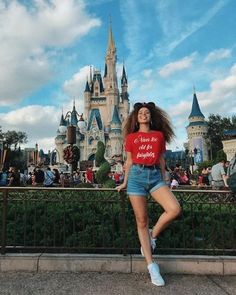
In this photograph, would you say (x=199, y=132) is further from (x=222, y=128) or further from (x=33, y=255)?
(x=33, y=255)

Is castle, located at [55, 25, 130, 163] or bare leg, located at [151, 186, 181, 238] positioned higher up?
castle, located at [55, 25, 130, 163]

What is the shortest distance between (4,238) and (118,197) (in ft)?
5.15

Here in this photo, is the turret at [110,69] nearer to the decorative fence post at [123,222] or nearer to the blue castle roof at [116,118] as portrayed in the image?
the blue castle roof at [116,118]

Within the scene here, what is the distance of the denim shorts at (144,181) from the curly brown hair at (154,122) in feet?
1.69

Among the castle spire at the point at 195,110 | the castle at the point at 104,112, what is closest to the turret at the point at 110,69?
the castle at the point at 104,112

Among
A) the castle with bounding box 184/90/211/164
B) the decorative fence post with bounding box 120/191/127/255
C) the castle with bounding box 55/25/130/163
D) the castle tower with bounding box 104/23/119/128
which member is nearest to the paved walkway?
the decorative fence post with bounding box 120/191/127/255

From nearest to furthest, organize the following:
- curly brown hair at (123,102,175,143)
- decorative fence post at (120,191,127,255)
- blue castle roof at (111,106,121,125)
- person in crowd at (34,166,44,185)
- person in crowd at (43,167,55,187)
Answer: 1. curly brown hair at (123,102,175,143)
2. decorative fence post at (120,191,127,255)
3. person in crowd at (43,167,55,187)
4. person in crowd at (34,166,44,185)
5. blue castle roof at (111,106,121,125)

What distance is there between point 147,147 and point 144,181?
14.9 inches

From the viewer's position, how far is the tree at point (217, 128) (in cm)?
7844

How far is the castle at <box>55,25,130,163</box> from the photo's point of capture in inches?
4317

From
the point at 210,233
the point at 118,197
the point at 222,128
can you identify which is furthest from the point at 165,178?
the point at 222,128

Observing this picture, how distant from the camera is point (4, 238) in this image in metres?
4.68

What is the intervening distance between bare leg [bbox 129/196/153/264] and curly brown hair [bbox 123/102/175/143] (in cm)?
81

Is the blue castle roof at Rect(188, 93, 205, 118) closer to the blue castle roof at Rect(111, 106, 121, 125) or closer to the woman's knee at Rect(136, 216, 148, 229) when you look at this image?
the blue castle roof at Rect(111, 106, 121, 125)
